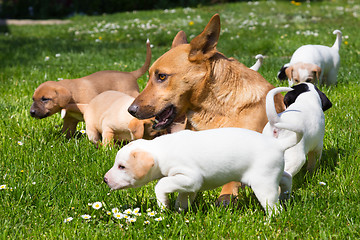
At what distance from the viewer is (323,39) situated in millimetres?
9570

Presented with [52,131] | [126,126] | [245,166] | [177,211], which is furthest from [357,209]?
[52,131]

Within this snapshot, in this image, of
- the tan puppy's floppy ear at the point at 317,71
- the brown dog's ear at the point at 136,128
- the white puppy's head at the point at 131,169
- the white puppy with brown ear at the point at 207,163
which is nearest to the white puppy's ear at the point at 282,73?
the tan puppy's floppy ear at the point at 317,71

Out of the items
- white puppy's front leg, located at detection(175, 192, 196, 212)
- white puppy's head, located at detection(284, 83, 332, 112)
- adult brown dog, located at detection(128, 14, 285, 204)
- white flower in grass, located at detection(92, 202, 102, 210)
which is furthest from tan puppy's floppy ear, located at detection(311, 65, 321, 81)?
white flower in grass, located at detection(92, 202, 102, 210)

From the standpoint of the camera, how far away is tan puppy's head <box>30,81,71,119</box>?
475 centimetres

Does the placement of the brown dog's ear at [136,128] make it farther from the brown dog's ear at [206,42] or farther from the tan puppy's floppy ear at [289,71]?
the tan puppy's floppy ear at [289,71]

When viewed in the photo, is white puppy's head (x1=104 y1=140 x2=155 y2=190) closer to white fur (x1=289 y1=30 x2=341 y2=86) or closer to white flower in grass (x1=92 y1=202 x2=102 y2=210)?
white flower in grass (x1=92 y1=202 x2=102 y2=210)

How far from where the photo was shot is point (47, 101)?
478 centimetres

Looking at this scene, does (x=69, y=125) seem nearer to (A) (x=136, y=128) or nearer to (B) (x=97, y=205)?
(A) (x=136, y=128)

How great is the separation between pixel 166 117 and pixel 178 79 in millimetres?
308

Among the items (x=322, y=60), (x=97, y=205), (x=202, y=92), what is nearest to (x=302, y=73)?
(x=322, y=60)

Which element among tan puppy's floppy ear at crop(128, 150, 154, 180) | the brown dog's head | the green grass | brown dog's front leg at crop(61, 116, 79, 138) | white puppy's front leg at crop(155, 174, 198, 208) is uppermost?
the brown dog's head

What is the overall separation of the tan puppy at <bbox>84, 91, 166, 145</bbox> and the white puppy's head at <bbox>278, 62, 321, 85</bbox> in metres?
2.37

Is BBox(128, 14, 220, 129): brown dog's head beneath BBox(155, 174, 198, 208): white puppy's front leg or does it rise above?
above

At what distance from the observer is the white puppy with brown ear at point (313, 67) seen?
580cm
